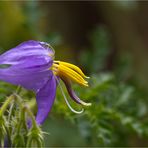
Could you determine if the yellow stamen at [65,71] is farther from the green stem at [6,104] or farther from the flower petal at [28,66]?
the green stem at [6,104]

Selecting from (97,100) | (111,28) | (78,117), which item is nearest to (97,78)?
(97,100)

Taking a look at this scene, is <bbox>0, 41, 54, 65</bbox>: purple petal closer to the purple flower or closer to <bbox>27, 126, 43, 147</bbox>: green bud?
the purple flower

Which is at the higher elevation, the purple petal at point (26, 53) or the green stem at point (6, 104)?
the purple petal at point (26, 53)

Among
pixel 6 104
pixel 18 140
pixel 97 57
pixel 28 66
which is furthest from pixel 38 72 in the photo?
pixel 97 57

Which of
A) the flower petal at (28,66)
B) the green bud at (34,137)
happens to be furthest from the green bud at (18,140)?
the flower petal at (28,66)

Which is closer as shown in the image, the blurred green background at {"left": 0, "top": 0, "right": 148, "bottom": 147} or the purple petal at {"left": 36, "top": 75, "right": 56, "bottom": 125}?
the purple petal at {"left": 36, "top": 75, "right": 56, "bottom": 125}

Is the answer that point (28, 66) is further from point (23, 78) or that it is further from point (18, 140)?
point (18, 140)

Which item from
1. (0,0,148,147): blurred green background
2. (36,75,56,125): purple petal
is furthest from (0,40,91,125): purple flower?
(0,0,148,147): blurred green background
